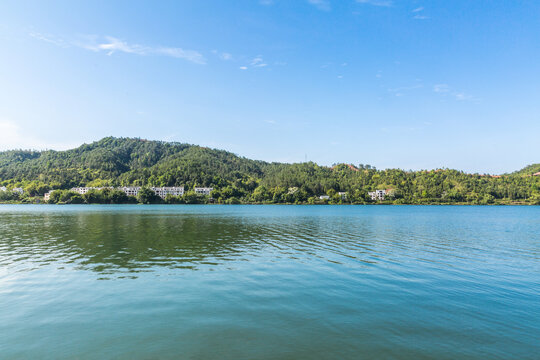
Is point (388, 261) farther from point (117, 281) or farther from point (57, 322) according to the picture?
point (57, 322)

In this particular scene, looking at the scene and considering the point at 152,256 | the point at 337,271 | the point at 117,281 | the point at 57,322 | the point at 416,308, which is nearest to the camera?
the point at 57,322

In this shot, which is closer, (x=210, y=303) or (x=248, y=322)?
(x=248, y=322)

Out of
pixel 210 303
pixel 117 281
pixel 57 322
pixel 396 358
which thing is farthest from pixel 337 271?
pixel 57 322

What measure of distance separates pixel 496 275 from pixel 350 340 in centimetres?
1354

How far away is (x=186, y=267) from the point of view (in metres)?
19.0

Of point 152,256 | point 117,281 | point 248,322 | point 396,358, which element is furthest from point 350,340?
point 152,256

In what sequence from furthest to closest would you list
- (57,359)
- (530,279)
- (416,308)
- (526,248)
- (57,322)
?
(526,248) → (530,279) → (416,308) → (57,322) → (57,359)

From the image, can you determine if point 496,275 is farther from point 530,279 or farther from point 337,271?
point 337,271

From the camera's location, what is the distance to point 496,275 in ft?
58.1

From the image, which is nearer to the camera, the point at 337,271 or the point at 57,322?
the point at 57,322

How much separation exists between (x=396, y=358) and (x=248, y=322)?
4.68 metres

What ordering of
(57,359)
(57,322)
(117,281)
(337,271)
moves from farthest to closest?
(337,271)
(117,281)
(57,322)
(57,359)

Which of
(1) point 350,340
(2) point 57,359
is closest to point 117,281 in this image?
(2) point 57,359

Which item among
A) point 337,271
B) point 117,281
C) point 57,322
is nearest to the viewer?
point 57,322
